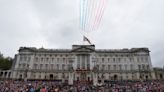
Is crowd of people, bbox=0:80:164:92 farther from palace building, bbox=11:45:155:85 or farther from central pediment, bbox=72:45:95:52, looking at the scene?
central pediment, bbox=72:45:95:52

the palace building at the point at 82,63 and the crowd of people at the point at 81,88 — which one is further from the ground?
the palace building at the point at 82,63

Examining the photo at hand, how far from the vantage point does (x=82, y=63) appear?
65.6m

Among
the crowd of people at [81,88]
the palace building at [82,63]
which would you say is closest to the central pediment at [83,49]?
the palace building at [82,63]

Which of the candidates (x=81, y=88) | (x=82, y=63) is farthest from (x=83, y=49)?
(x=81, y=88)

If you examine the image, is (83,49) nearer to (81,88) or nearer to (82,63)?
(82,63)

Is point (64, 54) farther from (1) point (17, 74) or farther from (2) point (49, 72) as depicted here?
(1) point (17, 74)

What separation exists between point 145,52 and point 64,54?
3016cm

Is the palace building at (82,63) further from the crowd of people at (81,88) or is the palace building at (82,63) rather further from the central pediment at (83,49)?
the crowd of people at (81,88)

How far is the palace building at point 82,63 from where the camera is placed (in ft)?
212

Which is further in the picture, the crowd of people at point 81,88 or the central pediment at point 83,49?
the central pediment at point 83,49

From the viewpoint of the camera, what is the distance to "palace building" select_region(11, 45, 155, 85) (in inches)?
2549

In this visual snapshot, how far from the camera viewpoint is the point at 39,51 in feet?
226

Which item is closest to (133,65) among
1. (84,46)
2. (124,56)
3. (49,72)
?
(124,56)

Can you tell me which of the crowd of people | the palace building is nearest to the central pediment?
the palace building
